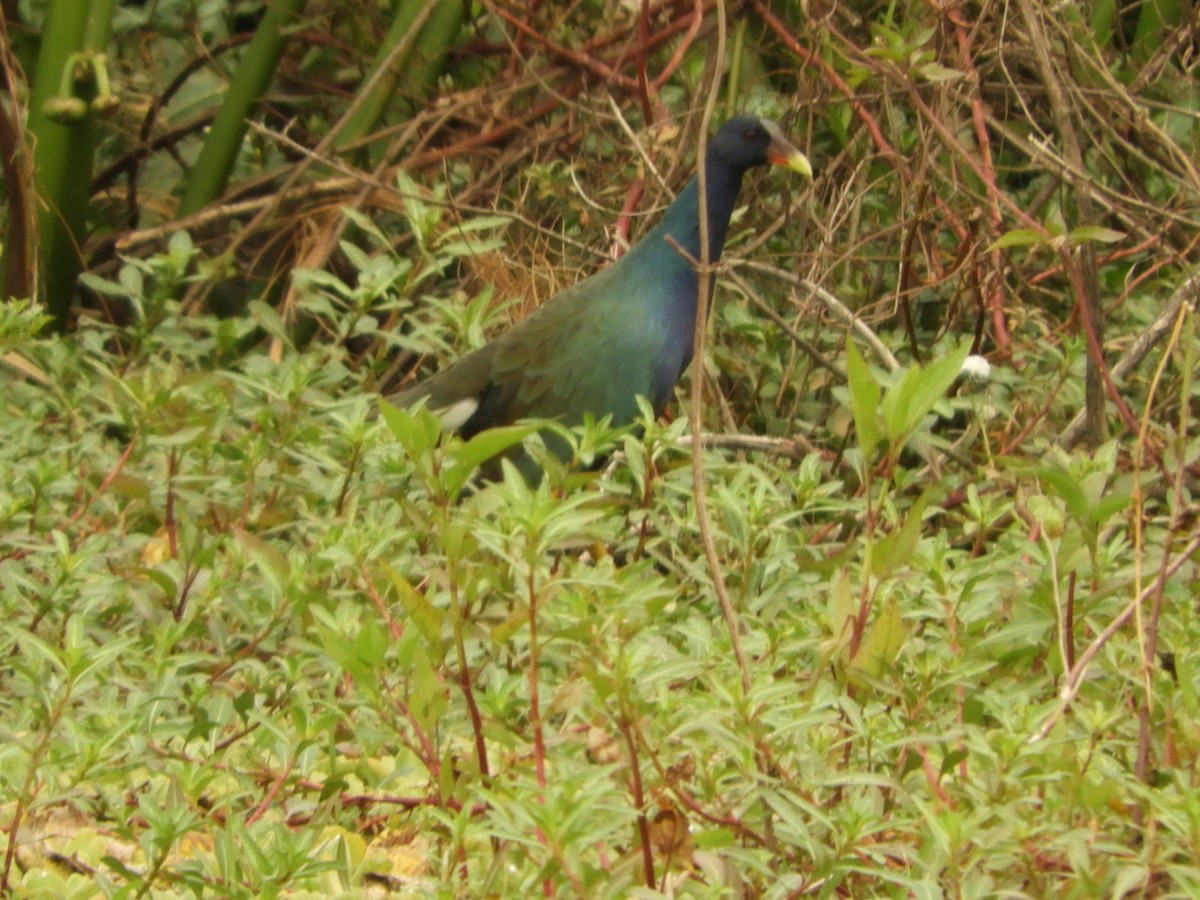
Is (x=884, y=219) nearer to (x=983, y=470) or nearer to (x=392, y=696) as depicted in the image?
(x=983, y=470)

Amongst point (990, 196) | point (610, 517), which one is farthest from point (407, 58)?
point (610, 517)

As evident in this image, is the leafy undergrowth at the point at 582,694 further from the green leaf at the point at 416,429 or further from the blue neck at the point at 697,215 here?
the blue neck at the point at 697,215

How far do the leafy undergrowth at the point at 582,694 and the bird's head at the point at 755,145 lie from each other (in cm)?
132

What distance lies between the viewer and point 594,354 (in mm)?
3424

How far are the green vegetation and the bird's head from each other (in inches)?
7.4

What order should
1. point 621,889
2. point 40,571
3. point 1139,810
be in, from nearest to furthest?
point 621,889
point 1139,810
point 40,571

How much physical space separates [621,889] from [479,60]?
3529 mm

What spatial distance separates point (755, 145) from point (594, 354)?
0.64 meters

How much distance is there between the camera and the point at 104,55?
402 centimetres

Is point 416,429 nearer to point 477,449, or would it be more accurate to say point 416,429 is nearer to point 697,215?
point 477,449

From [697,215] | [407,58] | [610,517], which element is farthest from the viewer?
[407,58]

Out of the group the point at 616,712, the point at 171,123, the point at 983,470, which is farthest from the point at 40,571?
the point at 171,123

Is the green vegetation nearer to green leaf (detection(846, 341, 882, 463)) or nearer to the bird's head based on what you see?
green leaf (detection(846, 341, 882, 463))

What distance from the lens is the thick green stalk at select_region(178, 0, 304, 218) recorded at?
4.34 metres
